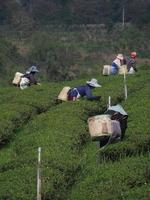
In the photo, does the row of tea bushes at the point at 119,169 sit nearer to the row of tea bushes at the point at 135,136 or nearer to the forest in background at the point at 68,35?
the row of tea bushes at the point at 135,136

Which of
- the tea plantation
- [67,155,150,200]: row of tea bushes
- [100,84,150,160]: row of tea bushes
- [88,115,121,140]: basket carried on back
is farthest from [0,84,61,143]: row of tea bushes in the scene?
[67,155,150,200]: row of tea bushes

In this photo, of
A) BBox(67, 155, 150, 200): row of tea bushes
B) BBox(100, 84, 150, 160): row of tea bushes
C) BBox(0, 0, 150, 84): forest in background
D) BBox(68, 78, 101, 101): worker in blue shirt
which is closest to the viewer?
BBox(67, 155, 150, 200): row of tea bushes

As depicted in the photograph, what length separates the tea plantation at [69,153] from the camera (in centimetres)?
1086

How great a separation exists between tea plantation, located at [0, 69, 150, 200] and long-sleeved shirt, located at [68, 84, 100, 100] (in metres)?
0.24

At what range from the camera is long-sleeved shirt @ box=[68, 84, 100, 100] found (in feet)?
64.0

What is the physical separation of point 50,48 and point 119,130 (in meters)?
29.0

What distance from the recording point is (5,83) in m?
34.0

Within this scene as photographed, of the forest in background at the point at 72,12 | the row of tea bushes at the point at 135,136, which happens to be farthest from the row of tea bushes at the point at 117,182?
the forest in background at the point at 72,12

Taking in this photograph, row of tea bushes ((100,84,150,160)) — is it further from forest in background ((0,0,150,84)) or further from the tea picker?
forest in background ((0,0,150,84))

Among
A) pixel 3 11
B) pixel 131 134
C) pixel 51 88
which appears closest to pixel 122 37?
pixel 3 11

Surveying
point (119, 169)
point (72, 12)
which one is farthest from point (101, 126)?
point (72, 12)

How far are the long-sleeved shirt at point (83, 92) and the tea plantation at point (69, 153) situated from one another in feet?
0.78

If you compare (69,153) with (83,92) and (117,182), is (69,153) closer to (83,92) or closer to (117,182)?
(117,182)

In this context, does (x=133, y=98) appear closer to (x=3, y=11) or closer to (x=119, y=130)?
(x=119, y=130)
